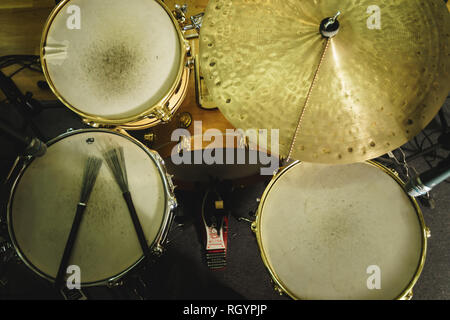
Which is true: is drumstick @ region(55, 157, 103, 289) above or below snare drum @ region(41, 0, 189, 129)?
below

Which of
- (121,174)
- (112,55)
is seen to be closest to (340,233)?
(121,174)

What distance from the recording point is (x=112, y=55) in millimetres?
962

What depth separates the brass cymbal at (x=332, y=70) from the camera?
659 mm

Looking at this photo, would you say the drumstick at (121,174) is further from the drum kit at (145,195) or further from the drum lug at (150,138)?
the drum lug at (150,138)

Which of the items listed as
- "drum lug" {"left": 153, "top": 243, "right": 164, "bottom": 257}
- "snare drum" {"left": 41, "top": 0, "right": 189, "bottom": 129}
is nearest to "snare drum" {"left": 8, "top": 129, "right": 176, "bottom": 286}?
"drum lug" {"left": 153, "top": 243, "right": 164, "bottom": 257}

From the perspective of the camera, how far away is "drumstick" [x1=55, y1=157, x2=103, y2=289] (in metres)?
0.92

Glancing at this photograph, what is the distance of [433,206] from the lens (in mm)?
1428

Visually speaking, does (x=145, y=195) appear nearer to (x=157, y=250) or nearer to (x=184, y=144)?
(x=157, y=250)

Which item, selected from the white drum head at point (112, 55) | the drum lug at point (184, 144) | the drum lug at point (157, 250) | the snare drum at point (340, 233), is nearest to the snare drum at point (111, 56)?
the white drum head at point (112, 55)

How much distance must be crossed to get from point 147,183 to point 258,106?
0.55 meters

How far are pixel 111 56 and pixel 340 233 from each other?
3.67 ft

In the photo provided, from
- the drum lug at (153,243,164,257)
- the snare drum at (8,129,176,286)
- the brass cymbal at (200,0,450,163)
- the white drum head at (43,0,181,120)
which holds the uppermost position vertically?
the white drum head at (43,0,181,120)

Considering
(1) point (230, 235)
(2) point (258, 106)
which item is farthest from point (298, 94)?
(1) point (230, 235)

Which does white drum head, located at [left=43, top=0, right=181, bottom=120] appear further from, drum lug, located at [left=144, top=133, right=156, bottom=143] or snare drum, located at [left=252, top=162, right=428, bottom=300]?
snare drum, located at [left=252, top=162, right=428, bottom=300]
